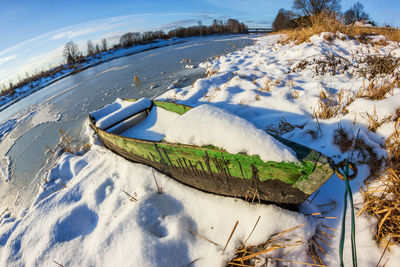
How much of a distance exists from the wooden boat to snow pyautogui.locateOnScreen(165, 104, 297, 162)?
2.4 inches

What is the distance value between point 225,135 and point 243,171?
14.1 inches

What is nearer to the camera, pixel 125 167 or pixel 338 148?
pixel 338 148

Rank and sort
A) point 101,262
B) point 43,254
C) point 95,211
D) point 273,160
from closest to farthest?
point 273,160, point 101,262, point 43,254, point 95,211

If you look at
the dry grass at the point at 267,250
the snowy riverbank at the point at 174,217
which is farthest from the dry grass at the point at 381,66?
the dry grass at the point at 267,250

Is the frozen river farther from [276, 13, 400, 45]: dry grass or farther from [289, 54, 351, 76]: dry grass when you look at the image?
[276, 13, 400, 45]: dry grass

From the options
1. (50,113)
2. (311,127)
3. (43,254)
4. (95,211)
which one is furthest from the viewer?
(50,113)

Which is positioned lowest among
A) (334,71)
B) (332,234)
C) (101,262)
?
(101,262)

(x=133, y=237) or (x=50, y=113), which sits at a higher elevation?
(x=133, y=237)

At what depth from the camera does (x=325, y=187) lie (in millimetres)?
1700

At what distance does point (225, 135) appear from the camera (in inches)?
64.6

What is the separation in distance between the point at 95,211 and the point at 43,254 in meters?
0.57

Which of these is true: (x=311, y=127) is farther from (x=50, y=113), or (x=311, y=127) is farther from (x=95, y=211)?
(x=50, y=113)

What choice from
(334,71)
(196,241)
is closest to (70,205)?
(196,241)

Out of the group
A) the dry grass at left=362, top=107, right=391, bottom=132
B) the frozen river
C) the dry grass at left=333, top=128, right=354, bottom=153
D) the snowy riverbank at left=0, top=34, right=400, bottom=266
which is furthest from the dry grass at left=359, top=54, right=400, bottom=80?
the frozen river
